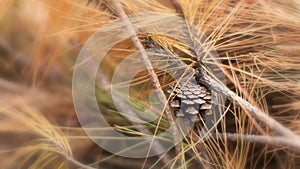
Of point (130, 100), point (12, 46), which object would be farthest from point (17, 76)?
point (130, 100)

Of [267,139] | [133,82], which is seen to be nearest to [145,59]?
[133,82]

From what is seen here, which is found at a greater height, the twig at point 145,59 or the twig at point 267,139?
the twig at point 145,59

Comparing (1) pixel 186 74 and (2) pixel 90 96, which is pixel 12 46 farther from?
(1) pixel 186 74

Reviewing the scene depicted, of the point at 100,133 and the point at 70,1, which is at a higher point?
the point at 70,1

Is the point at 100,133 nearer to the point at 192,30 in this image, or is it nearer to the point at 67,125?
the point at 67,125

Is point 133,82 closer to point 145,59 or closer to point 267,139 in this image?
point 145,59
